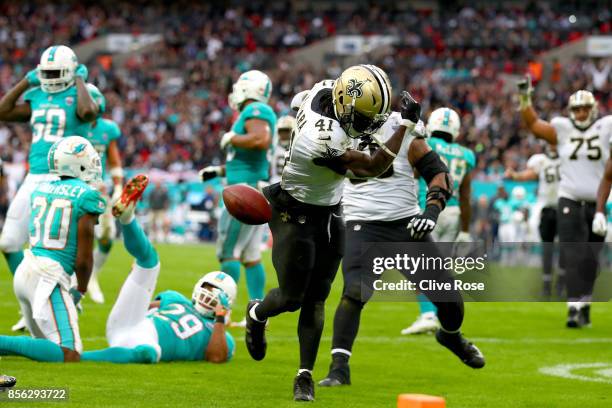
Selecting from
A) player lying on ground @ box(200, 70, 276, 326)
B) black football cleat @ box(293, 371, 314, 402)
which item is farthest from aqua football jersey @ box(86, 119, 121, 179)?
black football cleat @ box(293, 371, 314, 402)

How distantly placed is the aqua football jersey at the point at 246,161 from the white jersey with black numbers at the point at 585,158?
269 centimetres

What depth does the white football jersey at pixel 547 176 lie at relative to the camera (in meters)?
12.4

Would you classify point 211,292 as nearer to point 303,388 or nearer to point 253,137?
point 303,388

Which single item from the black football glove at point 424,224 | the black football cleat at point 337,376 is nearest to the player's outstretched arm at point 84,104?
the black football cleat at point 337,376

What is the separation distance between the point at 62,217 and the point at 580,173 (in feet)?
16.3

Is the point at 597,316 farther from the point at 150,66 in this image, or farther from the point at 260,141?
the point at 150,66

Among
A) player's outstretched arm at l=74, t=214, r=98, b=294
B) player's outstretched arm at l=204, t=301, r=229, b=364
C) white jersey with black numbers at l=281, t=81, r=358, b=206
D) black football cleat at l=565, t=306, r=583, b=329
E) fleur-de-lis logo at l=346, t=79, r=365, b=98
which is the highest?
fleur-de-lis logo at l=346, t=79, r=365, b=98

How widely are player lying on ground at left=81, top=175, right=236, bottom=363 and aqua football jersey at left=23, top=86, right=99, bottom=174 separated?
1.92 meters

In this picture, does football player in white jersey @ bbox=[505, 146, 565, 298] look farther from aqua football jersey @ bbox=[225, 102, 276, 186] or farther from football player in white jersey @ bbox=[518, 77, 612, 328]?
aqua football jersey @ bbox=[225, 102, 276, 186]

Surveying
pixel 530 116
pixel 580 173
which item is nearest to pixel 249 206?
pixel 530 116

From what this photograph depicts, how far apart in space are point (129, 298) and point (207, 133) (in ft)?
80.3

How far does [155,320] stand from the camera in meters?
7.25

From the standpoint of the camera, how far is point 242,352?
26.3 ft

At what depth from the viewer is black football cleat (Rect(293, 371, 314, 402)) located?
602cm
